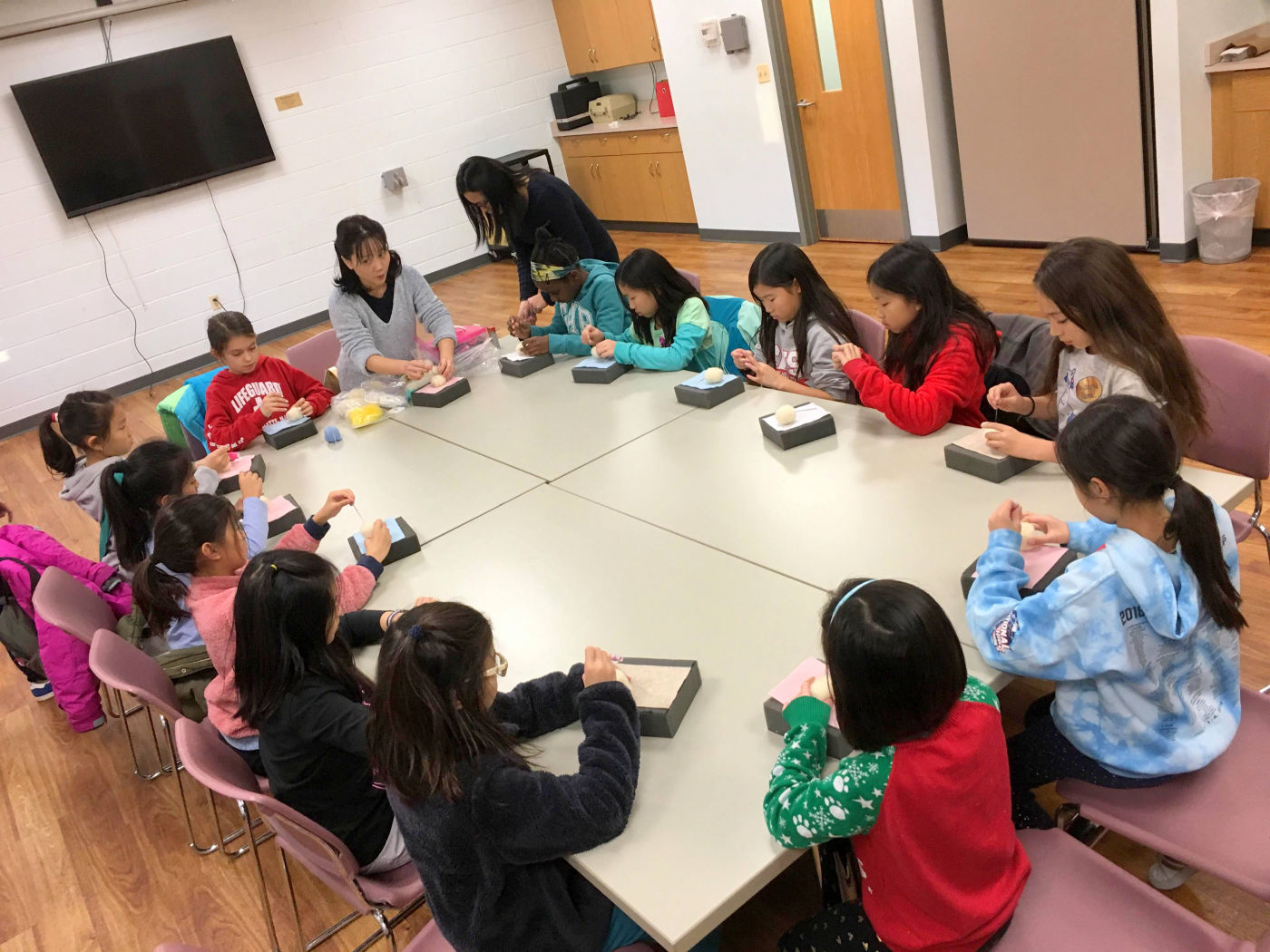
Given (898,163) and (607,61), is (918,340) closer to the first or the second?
(898,163)

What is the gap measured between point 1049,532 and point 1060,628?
27cm

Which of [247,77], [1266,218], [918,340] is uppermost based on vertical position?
[247,77]

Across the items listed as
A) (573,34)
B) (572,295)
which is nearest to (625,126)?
(573,34)

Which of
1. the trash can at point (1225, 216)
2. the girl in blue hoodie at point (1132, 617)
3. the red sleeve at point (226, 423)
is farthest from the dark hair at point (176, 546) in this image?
the trash can at point (1225, 216)

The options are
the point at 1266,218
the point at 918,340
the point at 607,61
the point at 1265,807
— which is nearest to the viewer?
the point at 1265,807

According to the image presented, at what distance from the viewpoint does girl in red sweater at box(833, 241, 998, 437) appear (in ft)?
7.14

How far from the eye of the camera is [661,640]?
173cm

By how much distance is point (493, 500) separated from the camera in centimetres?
245

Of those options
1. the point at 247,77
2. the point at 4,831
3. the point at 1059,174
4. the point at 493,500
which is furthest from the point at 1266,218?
the point at 247,77

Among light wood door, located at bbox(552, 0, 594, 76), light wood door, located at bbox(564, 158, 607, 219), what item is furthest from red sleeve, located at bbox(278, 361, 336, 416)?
light wood door, located at bbox(552, 0, 594, 76)

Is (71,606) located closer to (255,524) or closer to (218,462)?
(255,524)

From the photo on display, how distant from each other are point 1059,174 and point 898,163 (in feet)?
3.23

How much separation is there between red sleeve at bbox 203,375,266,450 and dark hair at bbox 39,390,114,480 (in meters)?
0.34

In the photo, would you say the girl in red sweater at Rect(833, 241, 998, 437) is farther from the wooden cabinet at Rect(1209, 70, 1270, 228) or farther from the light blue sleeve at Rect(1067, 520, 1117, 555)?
the wooden cabinet at Rect(1209, 70, 1270, 228)
